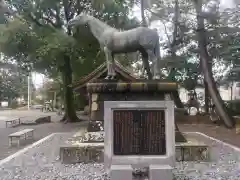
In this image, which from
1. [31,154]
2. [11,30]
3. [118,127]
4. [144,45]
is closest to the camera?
[118,127]

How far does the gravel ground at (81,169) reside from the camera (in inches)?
273

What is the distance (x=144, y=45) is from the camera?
8414 millimetres

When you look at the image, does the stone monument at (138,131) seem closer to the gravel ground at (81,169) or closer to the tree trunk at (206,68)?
the gravel ground at (81,169)

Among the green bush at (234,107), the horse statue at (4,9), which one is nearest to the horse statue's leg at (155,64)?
the horse statue at (4,9)

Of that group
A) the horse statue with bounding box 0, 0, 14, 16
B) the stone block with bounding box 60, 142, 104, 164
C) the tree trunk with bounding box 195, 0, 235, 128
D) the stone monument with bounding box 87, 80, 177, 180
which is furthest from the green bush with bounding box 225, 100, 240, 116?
the stone monument with bounding box 87, 80, 177, 180

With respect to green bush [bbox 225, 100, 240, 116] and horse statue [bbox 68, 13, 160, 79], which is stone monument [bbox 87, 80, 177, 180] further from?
green bush [bbox 225, 100, 240, 116]

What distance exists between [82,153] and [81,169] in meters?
0.71

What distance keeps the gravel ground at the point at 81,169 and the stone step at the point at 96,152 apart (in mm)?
233

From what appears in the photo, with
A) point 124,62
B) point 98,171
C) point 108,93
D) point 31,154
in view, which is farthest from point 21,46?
point 98,171

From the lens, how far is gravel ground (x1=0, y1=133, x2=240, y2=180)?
6.93 metres

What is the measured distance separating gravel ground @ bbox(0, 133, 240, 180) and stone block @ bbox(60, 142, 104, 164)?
0.23m

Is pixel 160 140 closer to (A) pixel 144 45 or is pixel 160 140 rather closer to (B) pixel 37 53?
(A) pixel 144 45

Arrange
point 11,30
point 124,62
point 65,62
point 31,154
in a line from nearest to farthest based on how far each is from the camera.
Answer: point 31,154 → point 11,30 → point 65,62 → point 124,62

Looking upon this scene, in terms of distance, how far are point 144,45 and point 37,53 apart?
1354 centimetres
